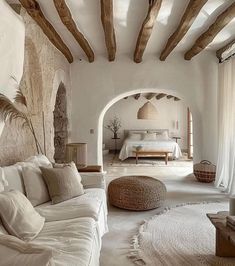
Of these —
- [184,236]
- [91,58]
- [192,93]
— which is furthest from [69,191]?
[192,93]

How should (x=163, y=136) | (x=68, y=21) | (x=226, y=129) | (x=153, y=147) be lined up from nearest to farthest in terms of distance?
1. (x=68, y=21)
2. (x=226, y=129)
3. (x=153, y=147)
4. (x=163, y=136)

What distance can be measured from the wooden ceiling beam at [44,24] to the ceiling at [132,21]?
0.07 metres

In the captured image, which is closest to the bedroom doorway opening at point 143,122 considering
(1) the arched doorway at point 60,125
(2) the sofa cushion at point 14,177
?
(1) the arched doorway at point 60,125

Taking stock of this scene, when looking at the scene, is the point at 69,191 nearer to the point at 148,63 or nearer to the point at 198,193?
the point at 198,193

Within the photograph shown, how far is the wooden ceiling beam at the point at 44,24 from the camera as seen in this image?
3306 millimetres

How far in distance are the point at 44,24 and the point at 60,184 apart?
226cm

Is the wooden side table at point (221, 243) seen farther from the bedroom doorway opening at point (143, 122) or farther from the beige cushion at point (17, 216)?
the bedroom doorway opening at point (143, 122)

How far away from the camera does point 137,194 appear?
156 inches

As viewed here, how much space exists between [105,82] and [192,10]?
10.4 ft

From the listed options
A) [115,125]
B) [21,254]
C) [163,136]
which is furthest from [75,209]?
A: [115,125]

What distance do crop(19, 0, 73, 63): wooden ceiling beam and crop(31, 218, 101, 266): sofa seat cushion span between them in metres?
2.43

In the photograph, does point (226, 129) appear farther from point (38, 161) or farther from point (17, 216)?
point (17, 216)

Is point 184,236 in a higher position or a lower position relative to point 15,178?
lower

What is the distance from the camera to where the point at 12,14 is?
2951mm
